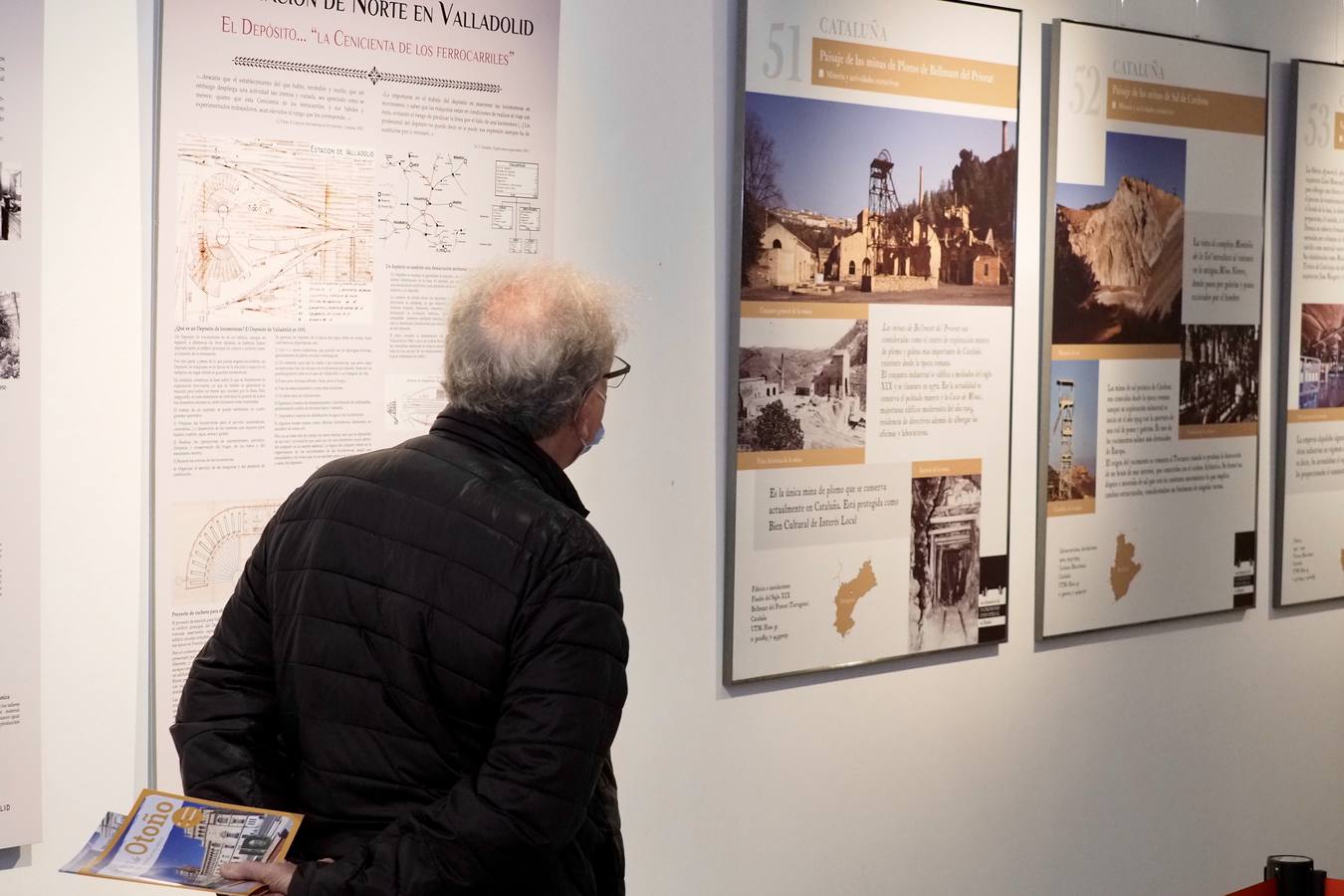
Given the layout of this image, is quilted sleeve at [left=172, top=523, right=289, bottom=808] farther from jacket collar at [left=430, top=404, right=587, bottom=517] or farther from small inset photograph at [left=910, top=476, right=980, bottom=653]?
small inset photograph at [left=910, top=476, right=980, bottom=653]

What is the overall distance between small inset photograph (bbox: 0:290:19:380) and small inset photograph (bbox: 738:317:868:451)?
1.24 metres

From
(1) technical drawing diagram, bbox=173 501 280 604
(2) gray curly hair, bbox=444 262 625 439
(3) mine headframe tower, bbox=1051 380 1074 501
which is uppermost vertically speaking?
(2) gray curly hair, bbox=444 262 625 439

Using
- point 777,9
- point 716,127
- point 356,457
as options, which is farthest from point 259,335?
point 777,9

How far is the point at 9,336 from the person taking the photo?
6.41ft

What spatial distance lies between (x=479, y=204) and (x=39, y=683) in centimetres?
101

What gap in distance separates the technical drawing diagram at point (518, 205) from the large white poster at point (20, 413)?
0.71 m

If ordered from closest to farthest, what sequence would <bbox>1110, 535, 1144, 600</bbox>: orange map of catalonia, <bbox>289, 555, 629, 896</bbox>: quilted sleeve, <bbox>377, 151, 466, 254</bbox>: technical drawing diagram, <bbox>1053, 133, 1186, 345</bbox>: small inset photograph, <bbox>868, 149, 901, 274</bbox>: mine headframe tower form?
1. <bbox>289, 555, 629, 896</bbox>: quilted sleeve
2. <bbox>377, 151, 466, 254</bbox>: technical drawing diagram
3. <bbox>868, 149, 901, 274</bbox>: mine headframe tower
4. <bbox>1053, 133, 1186, 345</bbox>: small inset photograph
5. <bbox>1110, 535, 1144, 600</bbox>: orange map of catalonia

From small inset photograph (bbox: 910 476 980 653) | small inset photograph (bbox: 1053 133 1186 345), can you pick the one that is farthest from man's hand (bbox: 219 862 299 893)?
small inset photograph (bbox: 1053 133 1186 345)

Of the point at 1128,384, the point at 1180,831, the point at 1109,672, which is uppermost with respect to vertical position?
the point at 1128,384

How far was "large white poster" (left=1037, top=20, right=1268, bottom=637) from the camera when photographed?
121 inches

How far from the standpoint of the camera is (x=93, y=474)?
2.05m

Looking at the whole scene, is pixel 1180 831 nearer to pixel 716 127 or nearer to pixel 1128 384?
pixel 1128 384

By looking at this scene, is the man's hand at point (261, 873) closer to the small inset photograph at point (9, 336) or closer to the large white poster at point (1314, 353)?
the small inset photograph at point (9, 336)

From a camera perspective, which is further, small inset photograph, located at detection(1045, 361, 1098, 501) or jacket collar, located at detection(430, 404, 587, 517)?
small inset photograph, located at detection(1045, 361, 1098, 501)
